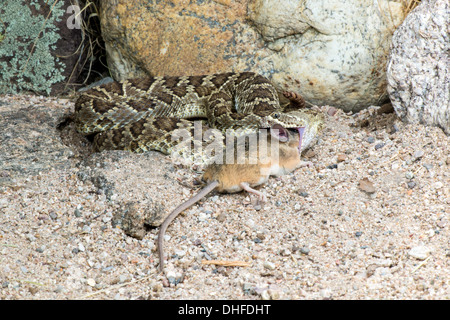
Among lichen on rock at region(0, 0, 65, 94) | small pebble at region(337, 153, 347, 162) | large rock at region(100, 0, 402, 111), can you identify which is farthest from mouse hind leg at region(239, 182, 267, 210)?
lichen on rock at region(0, 0, 65, 94)

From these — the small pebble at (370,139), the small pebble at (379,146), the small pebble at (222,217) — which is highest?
the small pebble at (370,139)

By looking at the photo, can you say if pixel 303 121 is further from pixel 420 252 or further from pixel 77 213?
pixel 77 213

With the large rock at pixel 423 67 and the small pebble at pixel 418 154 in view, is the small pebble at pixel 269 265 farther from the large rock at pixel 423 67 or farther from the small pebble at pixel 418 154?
the large rock at pixel 423 67

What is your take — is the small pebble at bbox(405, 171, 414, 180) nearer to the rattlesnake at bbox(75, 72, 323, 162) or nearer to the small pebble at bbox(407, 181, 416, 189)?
the small pebble at bbox(407, 181, 416, 189)

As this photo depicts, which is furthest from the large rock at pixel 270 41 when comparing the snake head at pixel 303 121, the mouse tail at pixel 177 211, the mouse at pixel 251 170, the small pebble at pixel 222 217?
the small pebble at pixel 222 217

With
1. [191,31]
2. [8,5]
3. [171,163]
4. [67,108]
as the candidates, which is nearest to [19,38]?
[8,5]
